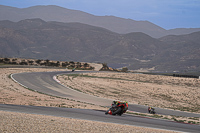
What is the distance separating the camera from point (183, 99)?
41500 mm

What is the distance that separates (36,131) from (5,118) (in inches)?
91.2

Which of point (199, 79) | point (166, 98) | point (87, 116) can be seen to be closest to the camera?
point (87, 116)

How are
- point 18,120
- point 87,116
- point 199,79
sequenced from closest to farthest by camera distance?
1. point 18,120
2. point 87,116
3. point 199,79

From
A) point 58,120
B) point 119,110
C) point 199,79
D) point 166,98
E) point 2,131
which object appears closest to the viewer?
point 2,131

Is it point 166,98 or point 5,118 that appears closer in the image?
point 5,118

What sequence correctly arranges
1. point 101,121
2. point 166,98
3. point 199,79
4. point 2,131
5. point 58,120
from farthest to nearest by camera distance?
point 199,79
point 166,98
point 101,121
point 58,120
point 2,131

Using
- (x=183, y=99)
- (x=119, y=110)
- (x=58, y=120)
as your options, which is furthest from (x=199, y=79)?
(x=58, y=120)

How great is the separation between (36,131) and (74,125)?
2.03m

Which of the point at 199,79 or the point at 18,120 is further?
the point at 199,79

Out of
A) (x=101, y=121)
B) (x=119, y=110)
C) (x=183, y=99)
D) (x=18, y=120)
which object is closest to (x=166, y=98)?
(x=183, y=99)

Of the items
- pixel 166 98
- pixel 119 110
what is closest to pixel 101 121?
pixel 119 110

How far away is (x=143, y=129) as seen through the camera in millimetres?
12727

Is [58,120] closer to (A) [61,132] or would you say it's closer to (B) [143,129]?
(A) [61,132]

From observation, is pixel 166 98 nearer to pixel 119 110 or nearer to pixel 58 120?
pixel 119 110
